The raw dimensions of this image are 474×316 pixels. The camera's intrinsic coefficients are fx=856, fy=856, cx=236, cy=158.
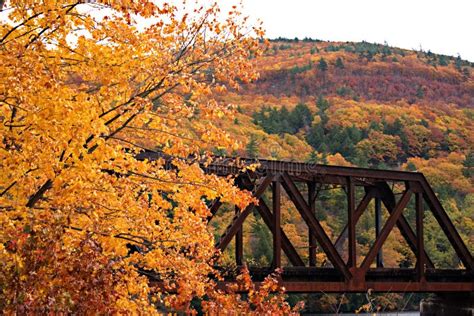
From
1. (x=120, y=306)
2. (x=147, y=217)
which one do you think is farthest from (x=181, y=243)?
(x=120, y=306)

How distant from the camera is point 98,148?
11.3m

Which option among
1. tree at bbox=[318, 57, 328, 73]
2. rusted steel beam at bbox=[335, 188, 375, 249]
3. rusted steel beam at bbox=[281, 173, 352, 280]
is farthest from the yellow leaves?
tree at bbox=[318, 57, 328, 73]

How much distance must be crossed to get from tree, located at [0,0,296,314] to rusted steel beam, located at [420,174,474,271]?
1776 centimetres

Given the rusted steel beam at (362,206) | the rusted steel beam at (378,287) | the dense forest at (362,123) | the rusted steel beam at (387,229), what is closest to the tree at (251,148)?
the dense forest at (362,123)

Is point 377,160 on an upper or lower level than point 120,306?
lower

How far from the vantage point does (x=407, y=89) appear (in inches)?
5413

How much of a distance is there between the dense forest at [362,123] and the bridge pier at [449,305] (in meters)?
10.1

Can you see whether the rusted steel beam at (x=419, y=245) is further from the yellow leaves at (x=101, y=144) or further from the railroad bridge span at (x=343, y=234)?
the yellow leaves at (x=101, y=144)

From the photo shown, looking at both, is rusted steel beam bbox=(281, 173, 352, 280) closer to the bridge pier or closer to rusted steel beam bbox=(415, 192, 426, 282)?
rusted steel beam bbox=(415, 192, 426, 282)

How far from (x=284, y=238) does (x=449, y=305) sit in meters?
8.65

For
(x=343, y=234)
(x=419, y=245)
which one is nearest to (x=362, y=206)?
(x=343, y=234)

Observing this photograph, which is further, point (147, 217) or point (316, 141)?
point (316, 141)

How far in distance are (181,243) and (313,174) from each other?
14851 millimetres

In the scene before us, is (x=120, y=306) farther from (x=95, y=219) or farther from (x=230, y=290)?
(x=230, y=290)
